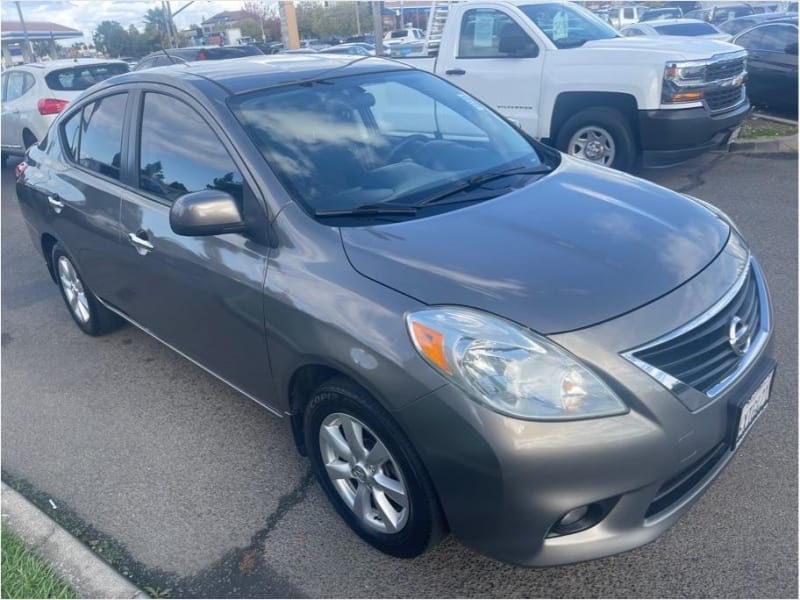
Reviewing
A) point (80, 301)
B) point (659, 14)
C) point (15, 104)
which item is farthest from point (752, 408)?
point (659, 14)

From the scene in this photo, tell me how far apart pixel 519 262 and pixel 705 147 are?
5.51 m

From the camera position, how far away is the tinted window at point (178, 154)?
3064mm

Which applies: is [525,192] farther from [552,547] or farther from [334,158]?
[552,547]

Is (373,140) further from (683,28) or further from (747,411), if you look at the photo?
(683,28)

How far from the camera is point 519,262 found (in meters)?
2.43

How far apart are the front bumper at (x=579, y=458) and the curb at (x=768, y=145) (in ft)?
23.9

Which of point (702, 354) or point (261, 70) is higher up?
point (261, 70)

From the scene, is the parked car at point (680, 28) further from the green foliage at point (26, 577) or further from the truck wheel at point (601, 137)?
the green foliage at point (26, 577)

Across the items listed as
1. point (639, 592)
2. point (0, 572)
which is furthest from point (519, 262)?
point (0, 572)

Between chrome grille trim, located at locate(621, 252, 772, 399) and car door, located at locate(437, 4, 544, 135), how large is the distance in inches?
202

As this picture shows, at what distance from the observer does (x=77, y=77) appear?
36.5 feet

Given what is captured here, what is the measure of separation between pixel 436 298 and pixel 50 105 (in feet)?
34.0

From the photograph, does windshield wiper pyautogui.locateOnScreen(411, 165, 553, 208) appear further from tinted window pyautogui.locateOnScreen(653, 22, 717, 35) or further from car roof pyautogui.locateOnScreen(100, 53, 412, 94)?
tinted window pyautogui.locateOnScreen(653, 22, 717, 35)

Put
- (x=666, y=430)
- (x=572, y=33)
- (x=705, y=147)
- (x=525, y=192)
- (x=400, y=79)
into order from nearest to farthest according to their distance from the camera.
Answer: (x=666, y=430), (x=525, y=192), (x=400, y=79), (x=705, y=147), (x=572, y=33)
